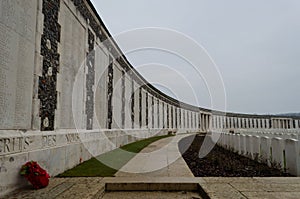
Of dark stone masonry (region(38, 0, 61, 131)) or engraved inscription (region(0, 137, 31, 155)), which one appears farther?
dark stone masonry (region(38, 0, 61, 131))

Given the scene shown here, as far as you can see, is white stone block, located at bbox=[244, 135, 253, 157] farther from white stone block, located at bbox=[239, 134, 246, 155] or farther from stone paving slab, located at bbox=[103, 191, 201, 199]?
stone paving slab, located at bbox=[103, 191, 201, 199]

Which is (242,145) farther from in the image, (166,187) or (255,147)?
(166,187)

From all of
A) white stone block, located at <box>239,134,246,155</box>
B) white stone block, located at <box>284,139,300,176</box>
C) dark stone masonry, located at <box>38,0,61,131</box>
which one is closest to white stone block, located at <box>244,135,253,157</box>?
white stone block, located at <box>239,134,246,155</box>

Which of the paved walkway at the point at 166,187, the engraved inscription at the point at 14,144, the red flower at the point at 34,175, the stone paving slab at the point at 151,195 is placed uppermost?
the engraved inscription at the point at 14,144

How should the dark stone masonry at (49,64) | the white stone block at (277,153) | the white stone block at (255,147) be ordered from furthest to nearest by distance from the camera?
the white stone block at (255,147) → the white stone block at (277,153) → the dark stone masonry at (49,64)

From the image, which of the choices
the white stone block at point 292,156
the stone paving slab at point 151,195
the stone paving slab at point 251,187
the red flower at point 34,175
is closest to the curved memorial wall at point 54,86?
the red flower at point 34,175

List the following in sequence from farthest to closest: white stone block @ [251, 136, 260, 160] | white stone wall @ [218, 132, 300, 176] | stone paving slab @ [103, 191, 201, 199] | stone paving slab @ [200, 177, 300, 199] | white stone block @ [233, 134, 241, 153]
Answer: white stone block @ [233, 134, 241, 153] < white stone block @ [251, 136, 260, 160] < white stone wall @ [218, 132, 300, 176] < stone paving slab @ [103, 191, 201, 199] < stone paving slab @ [200, 177, 300, 199]

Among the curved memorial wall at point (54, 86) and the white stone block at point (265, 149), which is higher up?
the curved memorial wall at point (54, 86)

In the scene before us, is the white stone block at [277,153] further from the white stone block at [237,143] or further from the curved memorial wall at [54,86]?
the curved memorial wall at [54,86]

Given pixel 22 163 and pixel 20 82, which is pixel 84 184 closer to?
pixel 22 163

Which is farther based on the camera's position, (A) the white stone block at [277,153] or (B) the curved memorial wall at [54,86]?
(A) the white stone block at [277,153]

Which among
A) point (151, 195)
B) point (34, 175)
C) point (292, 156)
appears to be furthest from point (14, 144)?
point (292, 156)

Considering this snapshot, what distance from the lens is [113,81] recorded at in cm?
1279

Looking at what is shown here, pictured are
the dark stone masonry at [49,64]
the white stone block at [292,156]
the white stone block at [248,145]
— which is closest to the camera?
the dark stone masonry at [49,64]
